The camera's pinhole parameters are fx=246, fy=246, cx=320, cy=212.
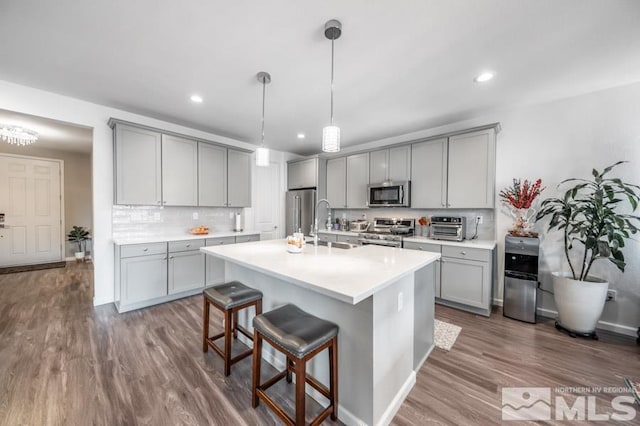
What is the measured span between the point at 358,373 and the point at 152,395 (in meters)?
1.47

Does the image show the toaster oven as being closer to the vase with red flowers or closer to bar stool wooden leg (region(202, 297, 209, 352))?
the vase with red flowers

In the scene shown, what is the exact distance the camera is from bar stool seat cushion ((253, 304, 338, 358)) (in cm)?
132

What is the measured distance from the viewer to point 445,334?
2.58 m

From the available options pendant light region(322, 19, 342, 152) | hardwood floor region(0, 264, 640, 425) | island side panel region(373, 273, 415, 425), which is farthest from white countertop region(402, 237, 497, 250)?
pendant light region(322, 19, 342, 152)

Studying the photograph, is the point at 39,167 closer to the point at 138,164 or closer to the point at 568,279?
the point at 138,164

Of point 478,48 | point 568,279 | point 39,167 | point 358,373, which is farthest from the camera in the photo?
point 39,167

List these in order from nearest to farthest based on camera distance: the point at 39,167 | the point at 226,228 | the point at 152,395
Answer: the point at 152,395, the point at 226,228, the point at 39,167

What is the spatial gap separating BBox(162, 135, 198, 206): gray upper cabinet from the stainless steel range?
282 cm

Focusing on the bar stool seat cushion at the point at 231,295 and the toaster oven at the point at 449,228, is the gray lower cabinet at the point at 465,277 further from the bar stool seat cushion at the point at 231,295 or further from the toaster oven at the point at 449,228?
the bar stool seat cushion at the point at 231,295

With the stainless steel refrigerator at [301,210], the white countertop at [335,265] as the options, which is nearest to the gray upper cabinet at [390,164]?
the stainless steel refrigerator at [301,210]

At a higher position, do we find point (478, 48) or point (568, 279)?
point (478, 48)

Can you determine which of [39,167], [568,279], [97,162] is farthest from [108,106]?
[568,279]

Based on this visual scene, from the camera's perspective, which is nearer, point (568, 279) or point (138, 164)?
point (568, 279)

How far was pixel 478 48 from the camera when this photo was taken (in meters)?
2.00
